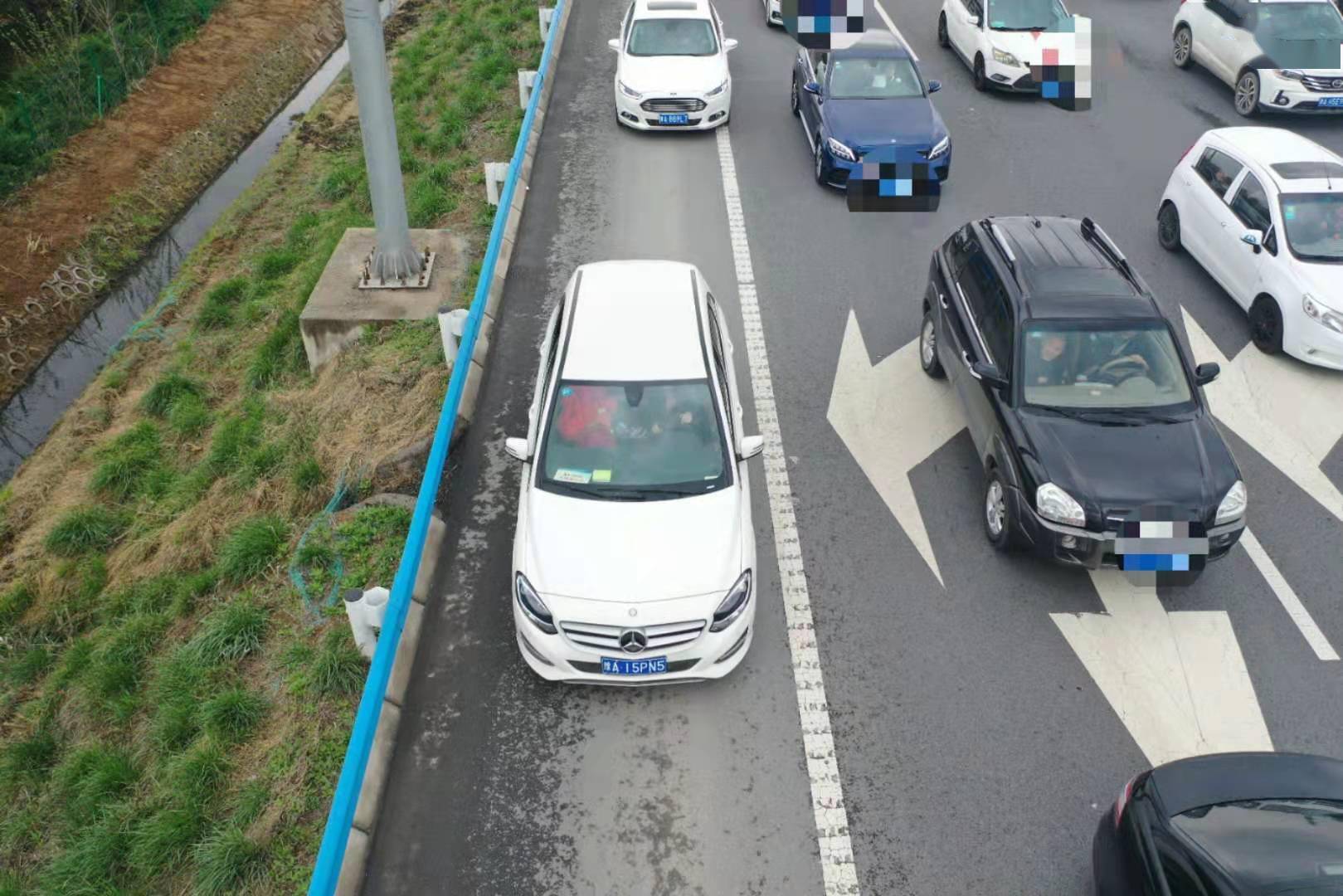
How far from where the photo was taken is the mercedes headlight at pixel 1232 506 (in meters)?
7.63

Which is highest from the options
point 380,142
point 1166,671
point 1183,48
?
point 380,142

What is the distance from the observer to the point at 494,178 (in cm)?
1283

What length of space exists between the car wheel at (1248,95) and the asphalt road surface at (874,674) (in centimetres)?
530

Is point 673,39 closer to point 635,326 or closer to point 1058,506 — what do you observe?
point 635,326

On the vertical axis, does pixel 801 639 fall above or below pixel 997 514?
below

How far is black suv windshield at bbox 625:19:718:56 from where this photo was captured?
607 inches

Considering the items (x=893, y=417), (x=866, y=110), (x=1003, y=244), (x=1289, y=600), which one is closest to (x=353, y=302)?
(x=893, y=417)

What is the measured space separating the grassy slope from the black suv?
487 centimetres

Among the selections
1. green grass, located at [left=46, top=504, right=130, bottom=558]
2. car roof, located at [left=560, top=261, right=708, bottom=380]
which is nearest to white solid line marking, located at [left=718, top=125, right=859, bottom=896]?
car roof, located at [left=560, top=261, right=708, bottom=380]

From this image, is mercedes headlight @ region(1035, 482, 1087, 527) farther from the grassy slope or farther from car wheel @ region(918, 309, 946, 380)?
the grassy slope

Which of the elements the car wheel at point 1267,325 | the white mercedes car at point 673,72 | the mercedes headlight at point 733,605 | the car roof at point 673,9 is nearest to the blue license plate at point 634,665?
the mercedes headlight at point 733,605

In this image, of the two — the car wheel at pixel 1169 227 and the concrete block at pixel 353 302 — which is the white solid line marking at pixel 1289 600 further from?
the concrete block at pixel 353 302

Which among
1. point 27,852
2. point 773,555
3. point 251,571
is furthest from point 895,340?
point 27,852

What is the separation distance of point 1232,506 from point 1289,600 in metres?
1.06
